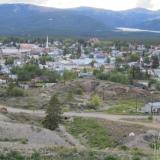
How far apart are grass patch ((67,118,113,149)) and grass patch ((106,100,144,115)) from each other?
5774mm

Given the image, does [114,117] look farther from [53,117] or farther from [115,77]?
[115,77]

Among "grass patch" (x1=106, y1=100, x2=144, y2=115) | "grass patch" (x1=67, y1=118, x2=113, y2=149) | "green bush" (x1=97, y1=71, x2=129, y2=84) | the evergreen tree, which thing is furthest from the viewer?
"green bush" (x1=97, y1=71, x2=129, y2=84)

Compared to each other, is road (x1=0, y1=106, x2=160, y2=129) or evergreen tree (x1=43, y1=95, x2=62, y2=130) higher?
Answer: evergreen tree (x1=43, y1=95, x2=62, y2=130)

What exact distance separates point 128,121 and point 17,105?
36.4 feet

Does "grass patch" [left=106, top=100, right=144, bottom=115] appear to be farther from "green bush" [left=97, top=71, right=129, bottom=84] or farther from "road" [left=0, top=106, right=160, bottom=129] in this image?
"green bush" [left=97, top=71, right=129, bottom=84]

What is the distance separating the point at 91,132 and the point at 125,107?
42.5ft

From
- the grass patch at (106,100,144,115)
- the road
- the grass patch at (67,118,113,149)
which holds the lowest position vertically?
the grass patch at (106,100,144,115)

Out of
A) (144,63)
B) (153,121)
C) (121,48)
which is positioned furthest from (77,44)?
(153,121)

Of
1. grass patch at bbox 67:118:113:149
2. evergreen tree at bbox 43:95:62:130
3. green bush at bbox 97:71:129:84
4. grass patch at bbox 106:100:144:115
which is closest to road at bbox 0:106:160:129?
grass patch at bbox 106:100:144:115

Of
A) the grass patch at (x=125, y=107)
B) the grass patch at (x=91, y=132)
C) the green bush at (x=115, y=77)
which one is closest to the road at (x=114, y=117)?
the grass patch at (x=125, y=107)

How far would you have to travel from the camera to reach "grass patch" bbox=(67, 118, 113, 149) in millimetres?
29562

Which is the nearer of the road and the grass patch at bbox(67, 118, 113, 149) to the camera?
the grass patch at bbox(67, 118, 113, 149)

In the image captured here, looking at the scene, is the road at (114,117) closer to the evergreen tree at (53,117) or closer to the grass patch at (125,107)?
the grass patch at (125,107)

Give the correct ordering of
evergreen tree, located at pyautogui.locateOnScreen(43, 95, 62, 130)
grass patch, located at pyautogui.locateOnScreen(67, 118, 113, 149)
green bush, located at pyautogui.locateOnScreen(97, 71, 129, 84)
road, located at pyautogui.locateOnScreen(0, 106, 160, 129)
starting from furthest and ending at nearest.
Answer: green bush, located at pyautogui.locateOnScreen(97, 71, 129, 84) → road, located at pyautogui.locateOnScreen(0, 106, 160, 129) → evergreen tree, located at pyautogui.locateOnScreen(43, 95, 62, 130) → grass patch, located at pyautogui.locateOnScreen(67, 118, 113, 149)
